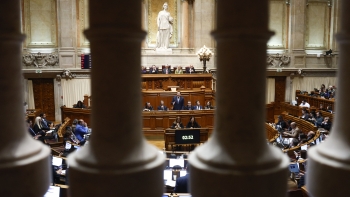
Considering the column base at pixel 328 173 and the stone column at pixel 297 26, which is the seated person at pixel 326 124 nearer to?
the stone column at pixel 297 26

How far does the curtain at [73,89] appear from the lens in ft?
61.1

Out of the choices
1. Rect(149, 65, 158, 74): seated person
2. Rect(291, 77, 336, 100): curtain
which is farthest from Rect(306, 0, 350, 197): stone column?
Rect(291, 77, 336, 100): curtain

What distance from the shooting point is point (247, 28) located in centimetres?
132

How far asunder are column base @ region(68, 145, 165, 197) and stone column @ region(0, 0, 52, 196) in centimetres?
19

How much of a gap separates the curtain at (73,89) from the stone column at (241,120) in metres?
17.9

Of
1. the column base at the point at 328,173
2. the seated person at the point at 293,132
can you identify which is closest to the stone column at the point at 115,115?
the column base at the point at 328,173

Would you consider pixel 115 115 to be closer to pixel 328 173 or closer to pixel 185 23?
pixel 328 173

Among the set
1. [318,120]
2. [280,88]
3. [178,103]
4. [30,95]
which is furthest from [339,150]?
[280,88]

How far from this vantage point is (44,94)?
740 inches

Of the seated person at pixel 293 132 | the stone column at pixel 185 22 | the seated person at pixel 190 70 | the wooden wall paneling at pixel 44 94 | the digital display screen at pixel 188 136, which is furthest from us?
the stone column at pixel 185 22

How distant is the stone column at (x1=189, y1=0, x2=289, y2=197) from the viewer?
4.39ft

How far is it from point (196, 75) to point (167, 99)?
2.43 metres

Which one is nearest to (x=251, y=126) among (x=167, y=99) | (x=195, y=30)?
(x=167, y=99)

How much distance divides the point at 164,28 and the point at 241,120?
59.8 feet
